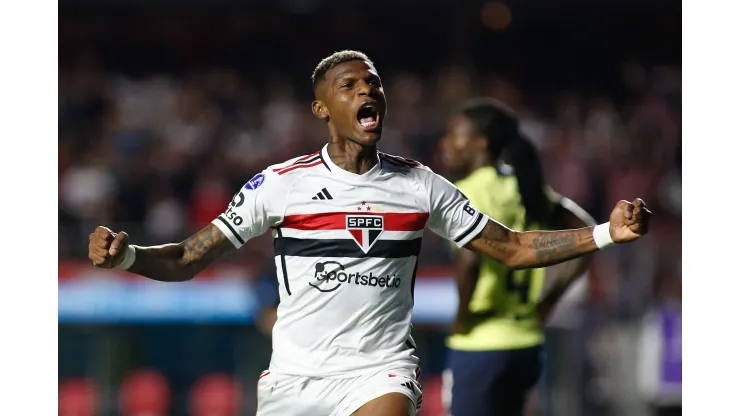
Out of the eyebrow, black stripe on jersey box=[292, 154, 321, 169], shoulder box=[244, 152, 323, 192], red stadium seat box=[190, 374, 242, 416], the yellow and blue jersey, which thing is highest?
the eyebrow

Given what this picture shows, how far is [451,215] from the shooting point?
4.89 metres

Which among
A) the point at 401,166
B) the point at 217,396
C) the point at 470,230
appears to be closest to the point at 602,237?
the point at 470,230

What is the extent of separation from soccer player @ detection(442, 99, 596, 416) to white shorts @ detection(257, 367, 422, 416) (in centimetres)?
143

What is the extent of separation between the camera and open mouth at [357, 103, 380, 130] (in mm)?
4703

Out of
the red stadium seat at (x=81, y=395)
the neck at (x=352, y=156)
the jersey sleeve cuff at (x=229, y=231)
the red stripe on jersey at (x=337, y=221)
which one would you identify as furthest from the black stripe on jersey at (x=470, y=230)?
the red stadium seat at (x=81, y=395)

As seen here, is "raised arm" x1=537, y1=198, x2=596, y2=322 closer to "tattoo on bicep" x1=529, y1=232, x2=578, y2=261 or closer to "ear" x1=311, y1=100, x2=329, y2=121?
"tattoo on bicep" x1=529, y1=232, x2=578, y2=261

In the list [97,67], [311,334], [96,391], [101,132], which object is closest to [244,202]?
[311,334]

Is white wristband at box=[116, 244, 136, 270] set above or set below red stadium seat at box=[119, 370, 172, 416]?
above

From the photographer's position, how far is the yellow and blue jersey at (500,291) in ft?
20.0

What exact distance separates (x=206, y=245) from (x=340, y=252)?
59cm

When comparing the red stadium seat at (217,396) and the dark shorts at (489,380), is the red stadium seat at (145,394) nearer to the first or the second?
the red stadium seat at (217,396)

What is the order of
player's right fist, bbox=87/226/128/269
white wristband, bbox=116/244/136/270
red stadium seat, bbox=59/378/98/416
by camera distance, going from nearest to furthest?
player's right fist, bbox=87/226/128/269 < white wristband, bbox=116/244/136/270 < red stadium seat, bbox=59/378/98/416

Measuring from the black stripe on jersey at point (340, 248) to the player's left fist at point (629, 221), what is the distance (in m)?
0.90

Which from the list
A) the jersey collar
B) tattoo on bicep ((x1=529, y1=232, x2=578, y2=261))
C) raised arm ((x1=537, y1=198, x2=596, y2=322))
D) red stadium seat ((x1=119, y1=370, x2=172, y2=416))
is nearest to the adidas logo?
the jersey collar
